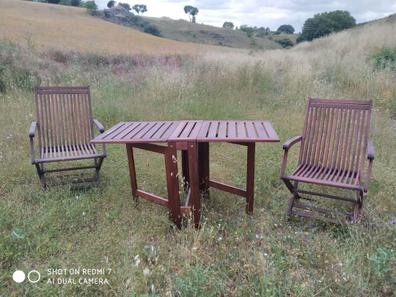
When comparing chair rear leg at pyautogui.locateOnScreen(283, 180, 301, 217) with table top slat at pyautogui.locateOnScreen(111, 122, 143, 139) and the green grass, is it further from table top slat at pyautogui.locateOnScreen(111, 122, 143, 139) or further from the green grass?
Answer: table top slat at pyautogui.locateOnScreen(111, 122, 143, 139)

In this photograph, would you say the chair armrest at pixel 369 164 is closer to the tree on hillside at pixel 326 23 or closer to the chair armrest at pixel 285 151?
the chair armrest at pixel 285 151

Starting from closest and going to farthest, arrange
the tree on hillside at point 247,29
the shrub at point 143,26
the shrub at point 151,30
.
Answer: the shrub at point 143,26, the shrub at point 151,30, the tree on hillside at point 247,29

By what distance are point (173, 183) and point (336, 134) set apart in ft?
5.50

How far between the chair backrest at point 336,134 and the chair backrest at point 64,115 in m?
2.46

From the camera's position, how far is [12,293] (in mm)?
2025

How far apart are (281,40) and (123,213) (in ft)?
159

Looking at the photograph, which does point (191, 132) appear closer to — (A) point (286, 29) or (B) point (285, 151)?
(B) point (285, 151)

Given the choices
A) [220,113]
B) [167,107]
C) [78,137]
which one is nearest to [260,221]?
[78,137]

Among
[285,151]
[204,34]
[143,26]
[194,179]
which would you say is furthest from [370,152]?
[204,34]

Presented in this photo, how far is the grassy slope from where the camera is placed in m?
42.2

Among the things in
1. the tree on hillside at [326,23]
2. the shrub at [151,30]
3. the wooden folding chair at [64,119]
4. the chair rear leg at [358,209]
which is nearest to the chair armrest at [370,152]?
the chair rear leg at [358,209]

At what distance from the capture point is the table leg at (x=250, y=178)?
2.73 meters

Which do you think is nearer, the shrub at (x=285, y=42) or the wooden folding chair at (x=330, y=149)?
the wooden folding chair at (x=330, y=149)

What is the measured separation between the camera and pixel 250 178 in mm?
2836
